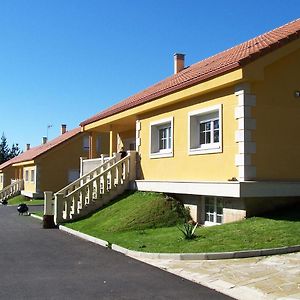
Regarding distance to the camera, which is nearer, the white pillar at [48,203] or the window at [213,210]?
the window at [213,210]

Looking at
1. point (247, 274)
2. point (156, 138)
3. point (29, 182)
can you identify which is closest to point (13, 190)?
point (29, 182)

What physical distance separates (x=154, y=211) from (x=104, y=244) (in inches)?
123

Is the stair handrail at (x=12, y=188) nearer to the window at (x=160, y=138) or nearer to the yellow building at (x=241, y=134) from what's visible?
the window at (x=160, y=138)

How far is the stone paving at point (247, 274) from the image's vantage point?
23.8ft

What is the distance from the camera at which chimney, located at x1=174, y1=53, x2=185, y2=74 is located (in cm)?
2561

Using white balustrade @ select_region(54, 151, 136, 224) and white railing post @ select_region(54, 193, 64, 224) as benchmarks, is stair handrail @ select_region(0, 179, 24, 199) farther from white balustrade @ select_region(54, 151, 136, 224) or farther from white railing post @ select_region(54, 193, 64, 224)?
white railing post @ select_region(54, 193, 64, 224)

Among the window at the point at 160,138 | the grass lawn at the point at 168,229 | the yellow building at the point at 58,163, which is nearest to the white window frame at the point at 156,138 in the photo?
the window at the point at 160,138

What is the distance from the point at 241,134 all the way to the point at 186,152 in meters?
3.26

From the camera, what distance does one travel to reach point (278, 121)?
13.8m

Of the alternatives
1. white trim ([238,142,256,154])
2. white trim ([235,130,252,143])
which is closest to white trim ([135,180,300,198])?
white trim ([238,142,256,154])

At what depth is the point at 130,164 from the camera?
20.2m

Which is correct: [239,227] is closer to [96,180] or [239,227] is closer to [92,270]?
[92,270]

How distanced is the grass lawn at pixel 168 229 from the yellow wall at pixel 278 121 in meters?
1.26

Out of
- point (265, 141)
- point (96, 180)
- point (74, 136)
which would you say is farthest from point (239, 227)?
point (74, 136)
